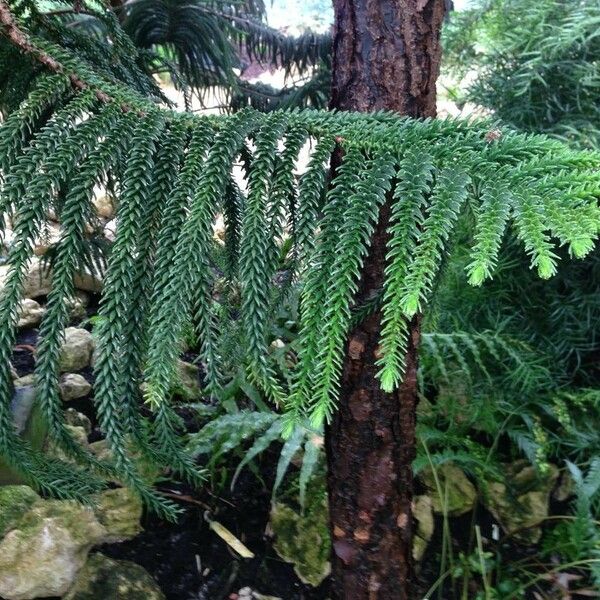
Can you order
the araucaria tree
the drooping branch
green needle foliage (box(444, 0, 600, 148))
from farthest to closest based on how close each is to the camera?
1. green needle foliage (box(444, 0, 600, 148))
2. the drooping branch
3. the araucaria tree

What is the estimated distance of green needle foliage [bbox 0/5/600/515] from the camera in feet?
1.97

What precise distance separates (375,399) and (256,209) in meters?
0.43

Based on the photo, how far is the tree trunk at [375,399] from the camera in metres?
0.86

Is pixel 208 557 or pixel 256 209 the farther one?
pixel 208 557

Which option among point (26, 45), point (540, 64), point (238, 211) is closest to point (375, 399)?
point (238, 211)

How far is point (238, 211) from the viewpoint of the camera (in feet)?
2.58

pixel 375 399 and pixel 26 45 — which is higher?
pixel 26 45

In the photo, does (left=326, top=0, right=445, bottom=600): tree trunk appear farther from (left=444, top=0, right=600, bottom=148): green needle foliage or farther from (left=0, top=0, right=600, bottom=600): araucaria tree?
(left=444, top=0, right=600, bottom=148): green needle foliage

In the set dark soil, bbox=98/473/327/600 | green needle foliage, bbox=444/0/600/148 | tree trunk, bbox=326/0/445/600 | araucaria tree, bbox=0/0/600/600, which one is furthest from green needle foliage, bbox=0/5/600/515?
green needle foliage, bbox=444/0/600/148

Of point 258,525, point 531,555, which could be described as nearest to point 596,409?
point 531,555

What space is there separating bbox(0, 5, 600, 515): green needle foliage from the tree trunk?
15 centimetres

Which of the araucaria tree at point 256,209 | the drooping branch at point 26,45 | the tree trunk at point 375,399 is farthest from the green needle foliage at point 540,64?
the drooping branch at point 26,45

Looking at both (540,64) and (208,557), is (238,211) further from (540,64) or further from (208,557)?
(540,64)

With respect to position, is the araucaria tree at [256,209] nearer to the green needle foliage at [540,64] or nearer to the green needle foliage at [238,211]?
the green needle foliage at [238,211]
